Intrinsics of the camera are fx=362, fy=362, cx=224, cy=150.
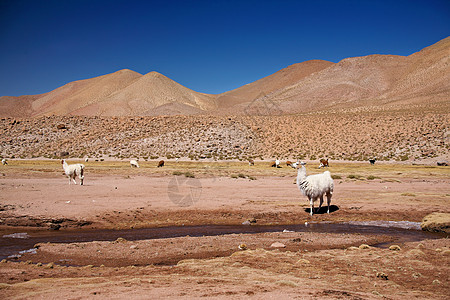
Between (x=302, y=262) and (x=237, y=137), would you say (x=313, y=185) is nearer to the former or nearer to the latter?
(x=302, y=262)

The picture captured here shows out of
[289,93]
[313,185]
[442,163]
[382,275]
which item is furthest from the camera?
[289,93]

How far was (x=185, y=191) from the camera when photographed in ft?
66.5

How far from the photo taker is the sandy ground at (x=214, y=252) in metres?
6.50

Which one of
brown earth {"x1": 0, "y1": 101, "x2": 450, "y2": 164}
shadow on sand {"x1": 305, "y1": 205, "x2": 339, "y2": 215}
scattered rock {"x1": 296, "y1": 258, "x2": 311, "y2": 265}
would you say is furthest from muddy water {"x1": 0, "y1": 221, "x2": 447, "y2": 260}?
brown earth {"x1": 0, "y1": 101, "x2": 450, "y2": 164}

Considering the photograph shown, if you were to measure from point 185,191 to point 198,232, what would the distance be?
7814mm

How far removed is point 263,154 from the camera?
55.4 m

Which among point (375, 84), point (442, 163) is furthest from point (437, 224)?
point (375, 84)

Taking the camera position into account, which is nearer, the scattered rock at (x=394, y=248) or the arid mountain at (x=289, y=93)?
the scattered rock at (x=394, y=248)

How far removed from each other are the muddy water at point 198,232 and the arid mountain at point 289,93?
68.7m

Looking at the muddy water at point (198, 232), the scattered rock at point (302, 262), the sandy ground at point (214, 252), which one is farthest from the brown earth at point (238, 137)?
the scattered rock at point (302, 262)

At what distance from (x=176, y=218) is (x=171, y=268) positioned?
6.66m

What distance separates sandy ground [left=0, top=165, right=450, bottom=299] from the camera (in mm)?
6500

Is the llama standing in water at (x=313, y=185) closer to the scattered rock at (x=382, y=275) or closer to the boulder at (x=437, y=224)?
the boulder at (x=437, y=224)

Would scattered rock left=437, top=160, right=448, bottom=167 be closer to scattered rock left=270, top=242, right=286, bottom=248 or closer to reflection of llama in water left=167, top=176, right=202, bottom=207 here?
reflection of llama in water left=167, top=176, right=202, bottom=207
